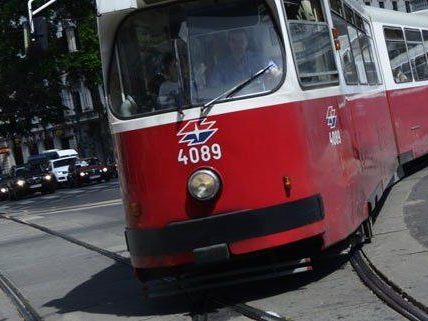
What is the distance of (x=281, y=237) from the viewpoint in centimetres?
646

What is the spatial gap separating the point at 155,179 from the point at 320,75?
5.81 ft

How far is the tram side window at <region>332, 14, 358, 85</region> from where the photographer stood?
8.20 meters

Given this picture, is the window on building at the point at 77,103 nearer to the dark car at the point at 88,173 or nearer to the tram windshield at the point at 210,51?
the dark car at the point at 88,173

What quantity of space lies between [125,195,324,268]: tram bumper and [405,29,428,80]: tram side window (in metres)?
9.58

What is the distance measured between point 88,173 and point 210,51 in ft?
116

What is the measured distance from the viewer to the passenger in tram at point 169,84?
21.6 ft

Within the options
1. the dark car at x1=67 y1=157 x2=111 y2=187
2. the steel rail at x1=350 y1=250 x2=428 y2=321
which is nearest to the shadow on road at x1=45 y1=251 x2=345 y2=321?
the steel rail at x1=350 y1=250 x2=428 y2=321

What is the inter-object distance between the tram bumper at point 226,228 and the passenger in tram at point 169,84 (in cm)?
100

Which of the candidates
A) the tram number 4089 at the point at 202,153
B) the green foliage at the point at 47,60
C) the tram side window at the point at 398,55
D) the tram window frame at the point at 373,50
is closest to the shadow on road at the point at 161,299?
the tram number 4089 at the point at 202,153

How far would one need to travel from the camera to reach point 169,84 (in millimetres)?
6609

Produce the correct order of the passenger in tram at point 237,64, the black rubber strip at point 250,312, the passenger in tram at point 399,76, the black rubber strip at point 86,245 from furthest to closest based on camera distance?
the passenger in tram at point 399,76 < the black rubber strip at point 86,245 < the passenger in tram at point 237,64 < the black rubber strip at point 250,312

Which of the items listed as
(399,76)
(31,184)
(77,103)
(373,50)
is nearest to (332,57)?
(373,50)

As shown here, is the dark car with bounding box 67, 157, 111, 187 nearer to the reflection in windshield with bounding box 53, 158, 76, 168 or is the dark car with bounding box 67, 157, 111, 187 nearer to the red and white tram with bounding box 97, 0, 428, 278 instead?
the reflection in windshield with bounding box 53, 158, 76, 168

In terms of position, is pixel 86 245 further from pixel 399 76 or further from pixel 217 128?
pixel 217 128
